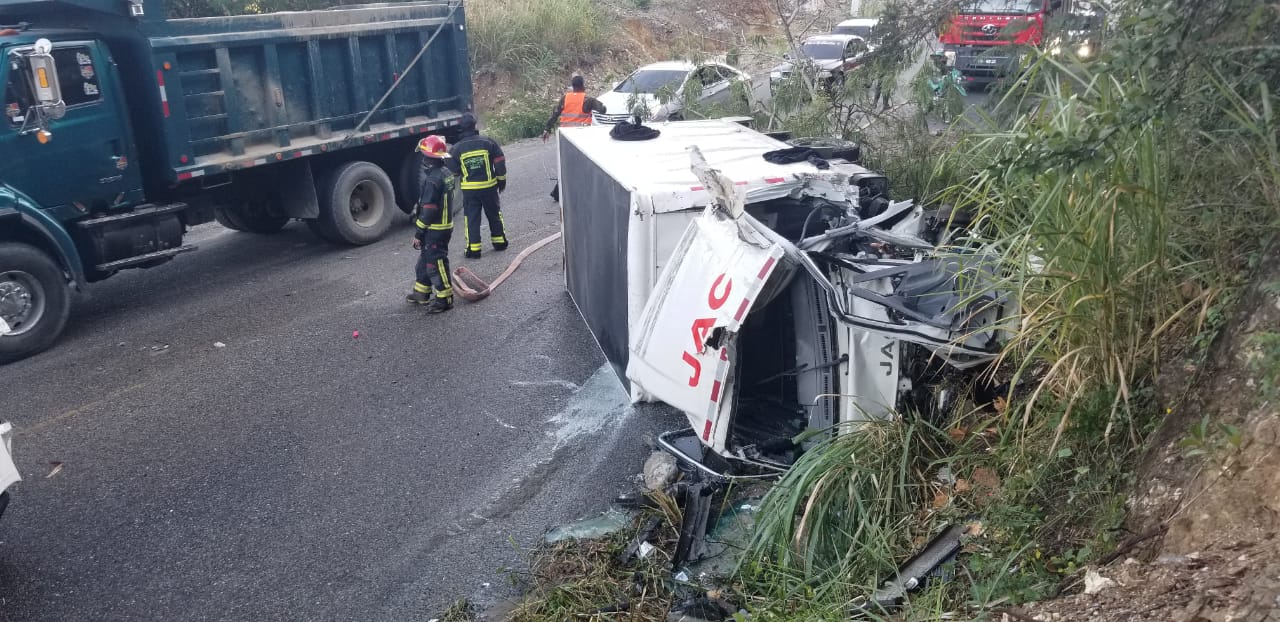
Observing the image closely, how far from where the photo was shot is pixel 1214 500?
2.72m

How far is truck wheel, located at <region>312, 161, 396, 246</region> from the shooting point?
10.0m

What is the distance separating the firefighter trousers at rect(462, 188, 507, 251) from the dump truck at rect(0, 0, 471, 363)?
1616 millimetres

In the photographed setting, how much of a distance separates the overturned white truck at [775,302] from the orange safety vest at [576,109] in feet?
19.2

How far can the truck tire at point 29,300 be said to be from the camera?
720cm

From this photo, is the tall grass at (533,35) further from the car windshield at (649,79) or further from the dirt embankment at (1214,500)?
the dirt embankment at (1214,500)

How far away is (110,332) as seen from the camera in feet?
25.5

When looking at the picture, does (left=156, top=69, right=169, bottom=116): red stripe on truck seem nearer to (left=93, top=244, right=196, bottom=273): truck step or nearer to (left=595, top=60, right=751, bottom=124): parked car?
(left=93, top=244, right=196, bottom=273): truck step

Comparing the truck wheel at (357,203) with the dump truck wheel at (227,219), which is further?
the dump truck wheel at (227,219)

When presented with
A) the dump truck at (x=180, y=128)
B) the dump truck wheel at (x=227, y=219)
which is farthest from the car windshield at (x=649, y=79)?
the dump truck wheel at (x=227, y=219)

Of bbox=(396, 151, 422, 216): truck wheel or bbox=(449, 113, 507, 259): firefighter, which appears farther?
bbox=(396, 151, 422, 216): truck wheel

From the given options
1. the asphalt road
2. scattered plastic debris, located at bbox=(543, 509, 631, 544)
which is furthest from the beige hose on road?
scattered plastic debris, located at bbox=(543, 509, 631, 544)

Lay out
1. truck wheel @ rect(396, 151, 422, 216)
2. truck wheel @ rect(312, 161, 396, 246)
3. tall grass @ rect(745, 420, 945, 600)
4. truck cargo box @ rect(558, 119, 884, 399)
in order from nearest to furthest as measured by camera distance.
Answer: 1. tall grass @ rect(745, 420, 945, 600)
2. truck cargo box @ rect(558, 119, 884, 399)
3. truck wheel @ rect(312, 161, 396, 246)
4. truck wheel @ rect(396, 151, 422, 216)

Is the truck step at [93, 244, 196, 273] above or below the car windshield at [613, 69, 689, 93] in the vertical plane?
below

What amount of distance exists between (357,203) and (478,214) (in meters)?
1.90
